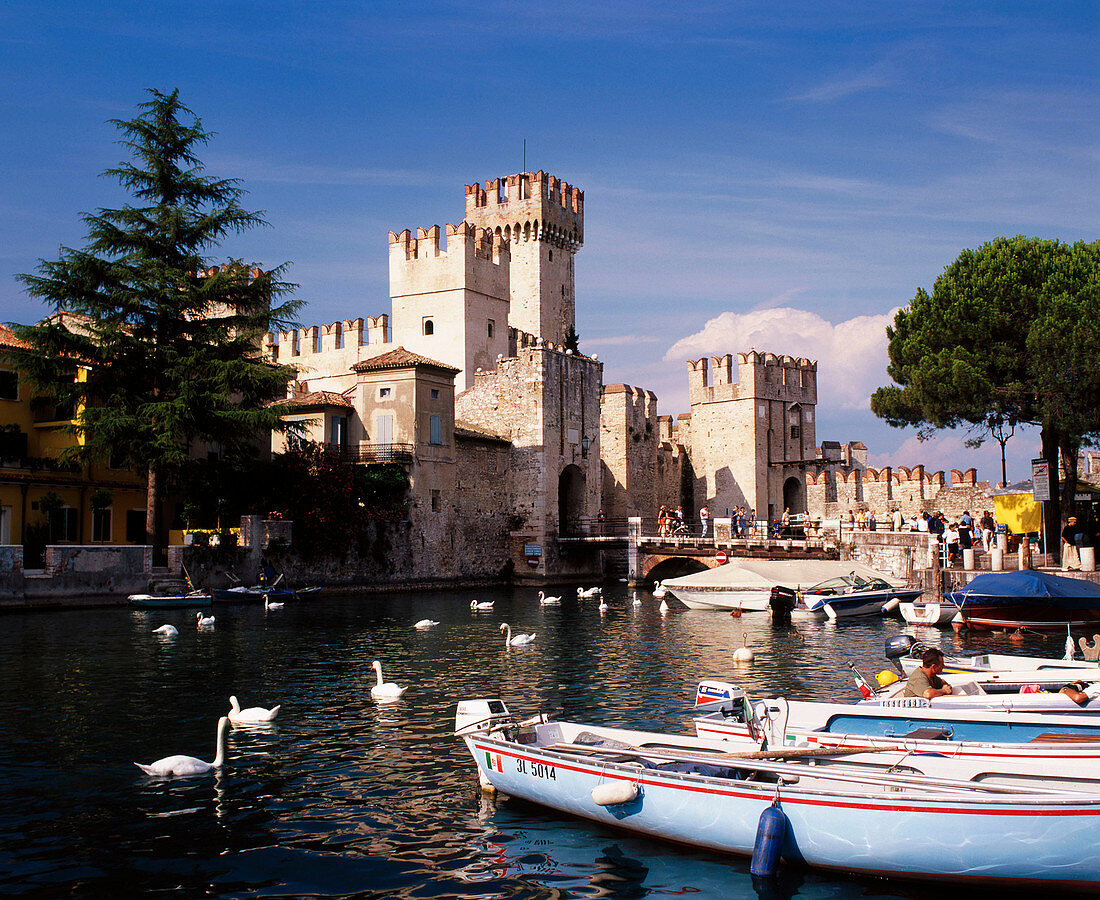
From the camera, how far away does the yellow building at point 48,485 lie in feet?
93.0

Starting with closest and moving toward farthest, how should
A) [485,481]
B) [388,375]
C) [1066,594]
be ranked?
[1066,594], [388,375], [485,481]

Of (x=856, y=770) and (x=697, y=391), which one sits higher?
(x=697, y=391)

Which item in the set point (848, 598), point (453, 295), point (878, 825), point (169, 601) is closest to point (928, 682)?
point (878, 825)

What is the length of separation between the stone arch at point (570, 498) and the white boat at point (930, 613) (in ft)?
70.7

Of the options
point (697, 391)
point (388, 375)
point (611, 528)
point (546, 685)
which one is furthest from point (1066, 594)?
point (697, 391)

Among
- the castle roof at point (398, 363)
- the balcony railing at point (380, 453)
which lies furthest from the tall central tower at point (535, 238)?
the balcony railing at point (380, 453)

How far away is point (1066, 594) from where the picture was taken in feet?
67.9

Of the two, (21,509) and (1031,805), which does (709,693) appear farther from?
(21,509)

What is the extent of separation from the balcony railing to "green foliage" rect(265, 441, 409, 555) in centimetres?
40

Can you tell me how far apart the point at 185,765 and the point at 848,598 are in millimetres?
→ 19027

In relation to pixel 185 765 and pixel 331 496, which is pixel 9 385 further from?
pixel 185 765

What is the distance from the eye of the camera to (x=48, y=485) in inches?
1145

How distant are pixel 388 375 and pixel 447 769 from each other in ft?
93.0

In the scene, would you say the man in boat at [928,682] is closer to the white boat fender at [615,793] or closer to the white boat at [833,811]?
the white boat at [833,811]
